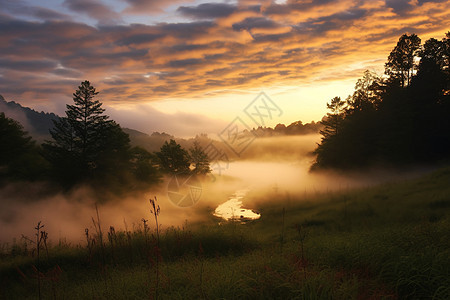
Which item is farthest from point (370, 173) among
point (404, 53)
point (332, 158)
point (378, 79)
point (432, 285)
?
point (432, 285)

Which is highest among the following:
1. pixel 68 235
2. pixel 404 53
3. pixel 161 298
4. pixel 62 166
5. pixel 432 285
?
pixel 404 53

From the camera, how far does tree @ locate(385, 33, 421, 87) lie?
3791cm

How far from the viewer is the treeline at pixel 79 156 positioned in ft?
105

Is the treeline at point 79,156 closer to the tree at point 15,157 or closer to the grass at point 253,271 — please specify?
the tree at point 15,157

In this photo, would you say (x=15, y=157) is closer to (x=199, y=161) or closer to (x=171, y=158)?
(x=171, y=158)

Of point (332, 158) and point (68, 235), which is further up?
point (332, 158)

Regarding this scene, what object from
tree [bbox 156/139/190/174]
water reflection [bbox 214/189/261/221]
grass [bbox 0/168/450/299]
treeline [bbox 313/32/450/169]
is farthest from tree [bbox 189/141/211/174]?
grass [bbox 0/168/450/299]

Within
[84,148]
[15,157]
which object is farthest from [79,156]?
[15,157]

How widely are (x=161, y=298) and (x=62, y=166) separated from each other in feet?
107

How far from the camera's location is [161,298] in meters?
5.88

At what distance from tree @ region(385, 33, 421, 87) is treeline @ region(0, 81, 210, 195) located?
38.0 m

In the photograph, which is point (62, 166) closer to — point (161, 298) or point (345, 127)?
point (161, 298)

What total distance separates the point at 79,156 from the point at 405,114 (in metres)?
41.7

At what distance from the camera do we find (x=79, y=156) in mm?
34125
